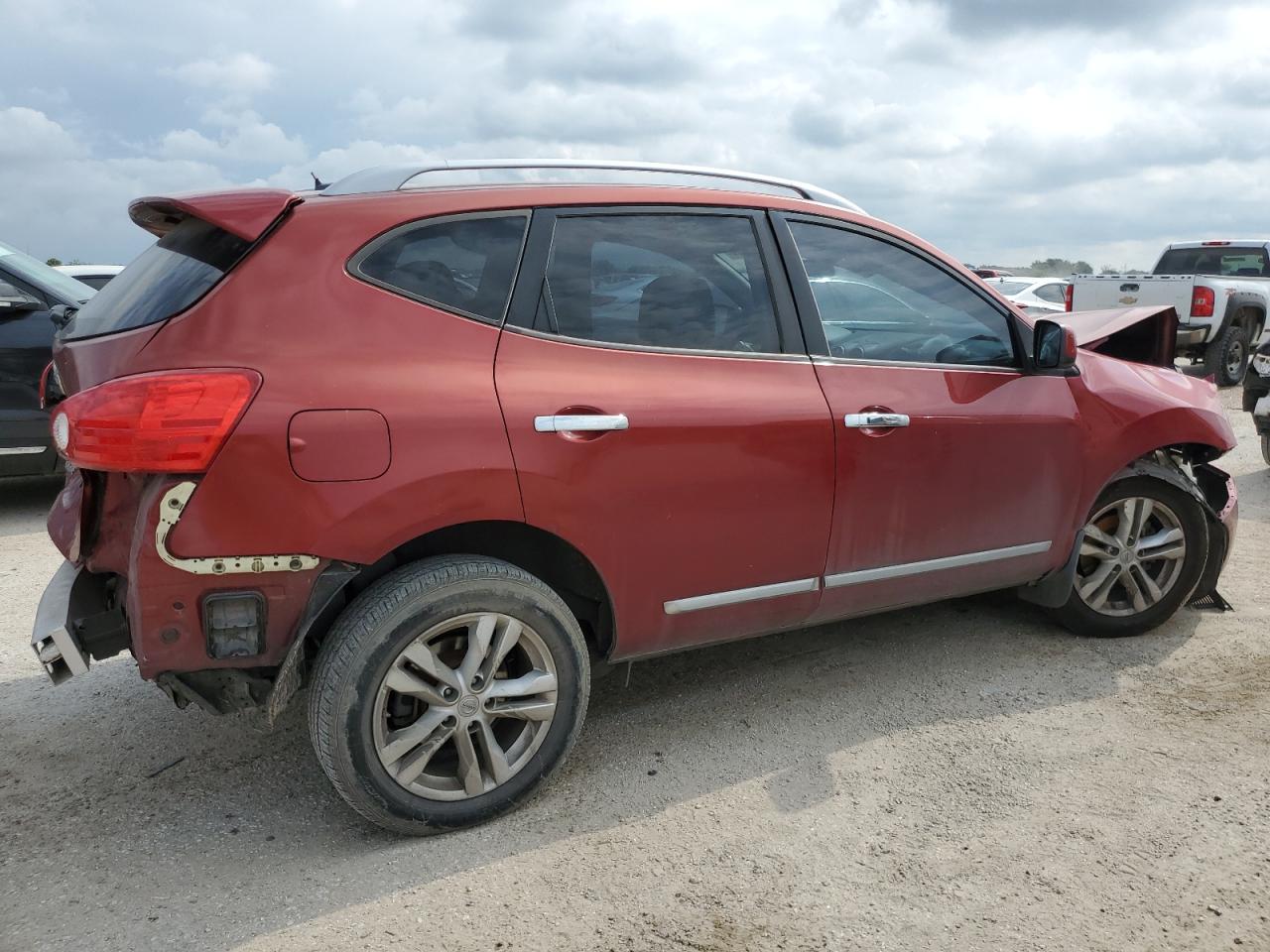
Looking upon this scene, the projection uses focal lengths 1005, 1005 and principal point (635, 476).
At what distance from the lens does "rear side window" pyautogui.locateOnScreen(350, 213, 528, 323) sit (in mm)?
2789

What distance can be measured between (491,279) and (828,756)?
1.88 metres

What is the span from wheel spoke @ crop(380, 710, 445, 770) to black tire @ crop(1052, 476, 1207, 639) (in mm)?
2769

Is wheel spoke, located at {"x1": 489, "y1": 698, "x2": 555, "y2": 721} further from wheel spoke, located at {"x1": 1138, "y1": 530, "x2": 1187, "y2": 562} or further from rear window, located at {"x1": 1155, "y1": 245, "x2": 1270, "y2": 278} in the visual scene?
rear window, located at {"x1": 1155, "y1": 245, "x2": 1270, "y2": 278}

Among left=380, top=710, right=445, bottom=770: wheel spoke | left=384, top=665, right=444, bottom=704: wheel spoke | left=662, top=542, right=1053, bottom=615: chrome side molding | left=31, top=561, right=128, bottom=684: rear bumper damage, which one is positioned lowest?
left=380, top=710, right=445, bottom=770: wheel spoke

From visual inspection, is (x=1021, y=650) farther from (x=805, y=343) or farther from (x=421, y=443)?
(x=421, y=443)

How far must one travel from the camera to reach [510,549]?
3053 millimetres

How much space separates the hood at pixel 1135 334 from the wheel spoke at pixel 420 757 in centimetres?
308

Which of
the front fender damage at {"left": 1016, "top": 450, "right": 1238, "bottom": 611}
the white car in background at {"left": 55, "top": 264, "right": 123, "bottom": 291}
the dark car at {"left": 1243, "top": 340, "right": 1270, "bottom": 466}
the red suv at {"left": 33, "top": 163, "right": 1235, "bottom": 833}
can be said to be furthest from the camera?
the white car in background at {"left": 55, "top": 264, "right": 123, "bottom": 291}

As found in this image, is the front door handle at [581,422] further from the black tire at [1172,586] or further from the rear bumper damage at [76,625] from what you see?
the black tire at [1172,586]

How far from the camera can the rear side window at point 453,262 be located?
2.79 m

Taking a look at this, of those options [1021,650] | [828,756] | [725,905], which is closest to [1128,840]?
[828,756]

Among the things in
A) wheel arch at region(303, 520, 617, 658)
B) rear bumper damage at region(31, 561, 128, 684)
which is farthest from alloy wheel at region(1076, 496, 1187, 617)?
rear bumper damage at region(31, 561, 128, 684)

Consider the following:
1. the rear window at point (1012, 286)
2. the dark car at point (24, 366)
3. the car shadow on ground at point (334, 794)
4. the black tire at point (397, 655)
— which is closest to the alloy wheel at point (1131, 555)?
the car shadow on ground at point (334, 794)

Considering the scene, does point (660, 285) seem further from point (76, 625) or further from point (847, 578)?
point (76, 625)
